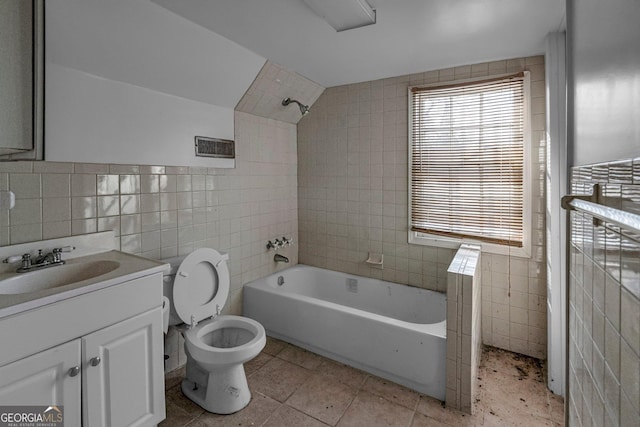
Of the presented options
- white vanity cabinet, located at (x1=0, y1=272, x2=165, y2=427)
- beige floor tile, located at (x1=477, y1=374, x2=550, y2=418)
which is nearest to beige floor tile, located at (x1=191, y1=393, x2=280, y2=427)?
white vanity cabinet, located at (x1=0, y1=272, x2=165, y2=427)

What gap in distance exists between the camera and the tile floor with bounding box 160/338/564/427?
1841 mm

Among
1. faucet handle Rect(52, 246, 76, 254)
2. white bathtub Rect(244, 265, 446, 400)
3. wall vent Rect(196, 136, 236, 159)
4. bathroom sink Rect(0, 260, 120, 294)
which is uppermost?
wall vent Rect(196, 136, 236, 159)

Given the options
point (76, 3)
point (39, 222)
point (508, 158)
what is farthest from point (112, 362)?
point (508, 158)

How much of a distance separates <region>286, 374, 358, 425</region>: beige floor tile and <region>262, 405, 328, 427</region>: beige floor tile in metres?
0.03

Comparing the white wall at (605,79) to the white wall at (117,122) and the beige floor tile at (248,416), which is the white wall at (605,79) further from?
the white wall at (117,122)

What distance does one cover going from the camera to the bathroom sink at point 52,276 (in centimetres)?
145

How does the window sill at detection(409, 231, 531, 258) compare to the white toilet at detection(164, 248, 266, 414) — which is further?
the window sill at detection(409, 231, 531, 258)

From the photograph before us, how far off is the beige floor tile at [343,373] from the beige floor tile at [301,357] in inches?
2.3

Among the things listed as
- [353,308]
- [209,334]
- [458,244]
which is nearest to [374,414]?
[353,308]

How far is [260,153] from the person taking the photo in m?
3.01

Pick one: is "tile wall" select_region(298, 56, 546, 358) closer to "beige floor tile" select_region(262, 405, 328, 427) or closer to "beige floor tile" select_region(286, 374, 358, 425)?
"beige floor tile" select_region(286, 374, 358, 425)

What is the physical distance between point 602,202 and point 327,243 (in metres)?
2.74

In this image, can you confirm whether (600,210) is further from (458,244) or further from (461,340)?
(458,244)

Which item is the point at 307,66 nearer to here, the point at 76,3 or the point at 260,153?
the point at 260,153
